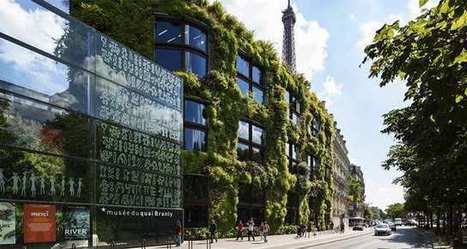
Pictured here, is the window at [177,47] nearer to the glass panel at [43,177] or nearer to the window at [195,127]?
the window at [195,127]

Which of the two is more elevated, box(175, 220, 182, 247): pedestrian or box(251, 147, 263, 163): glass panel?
box(251, 147, 263, 163): glass panel

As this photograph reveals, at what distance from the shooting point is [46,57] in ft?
79.1

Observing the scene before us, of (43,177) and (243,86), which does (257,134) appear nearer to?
(243,86)

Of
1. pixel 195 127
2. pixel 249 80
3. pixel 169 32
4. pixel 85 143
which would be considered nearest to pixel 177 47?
pixel 169 32

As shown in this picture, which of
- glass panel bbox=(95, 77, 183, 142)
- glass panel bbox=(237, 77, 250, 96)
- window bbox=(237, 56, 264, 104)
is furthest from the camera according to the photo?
window bbox=(237, 56, 264, 104)

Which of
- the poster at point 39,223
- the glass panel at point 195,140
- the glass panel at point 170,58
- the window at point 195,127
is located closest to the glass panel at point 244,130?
the window at point 195,127

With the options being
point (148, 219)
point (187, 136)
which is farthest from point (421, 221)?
point (148, 219)

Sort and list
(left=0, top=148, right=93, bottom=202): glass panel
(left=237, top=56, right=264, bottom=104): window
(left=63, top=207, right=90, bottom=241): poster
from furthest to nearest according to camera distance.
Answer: (left=237, top=56, right=264, bottom=104): window
(left=63, top=207, right=90, bottom=241): poster
(left=0, top=148, right=93, bottom=202): glass panel

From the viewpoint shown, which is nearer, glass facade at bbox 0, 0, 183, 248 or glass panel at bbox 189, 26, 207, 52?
glass facade at bbox 0, 0, 183, 248

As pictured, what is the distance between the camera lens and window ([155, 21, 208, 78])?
4425 centimetres

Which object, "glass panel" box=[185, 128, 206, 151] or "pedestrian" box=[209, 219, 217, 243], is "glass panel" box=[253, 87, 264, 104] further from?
"pedestrian" box=[209, 219, 217, 243]

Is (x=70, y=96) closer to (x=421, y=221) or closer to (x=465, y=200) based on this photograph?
(x=465, y=200)

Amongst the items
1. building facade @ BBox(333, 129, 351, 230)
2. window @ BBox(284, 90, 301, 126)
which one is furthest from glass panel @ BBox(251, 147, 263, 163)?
building facade @ BBox(333, 129, 351, 230)

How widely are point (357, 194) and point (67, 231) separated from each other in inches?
5636
